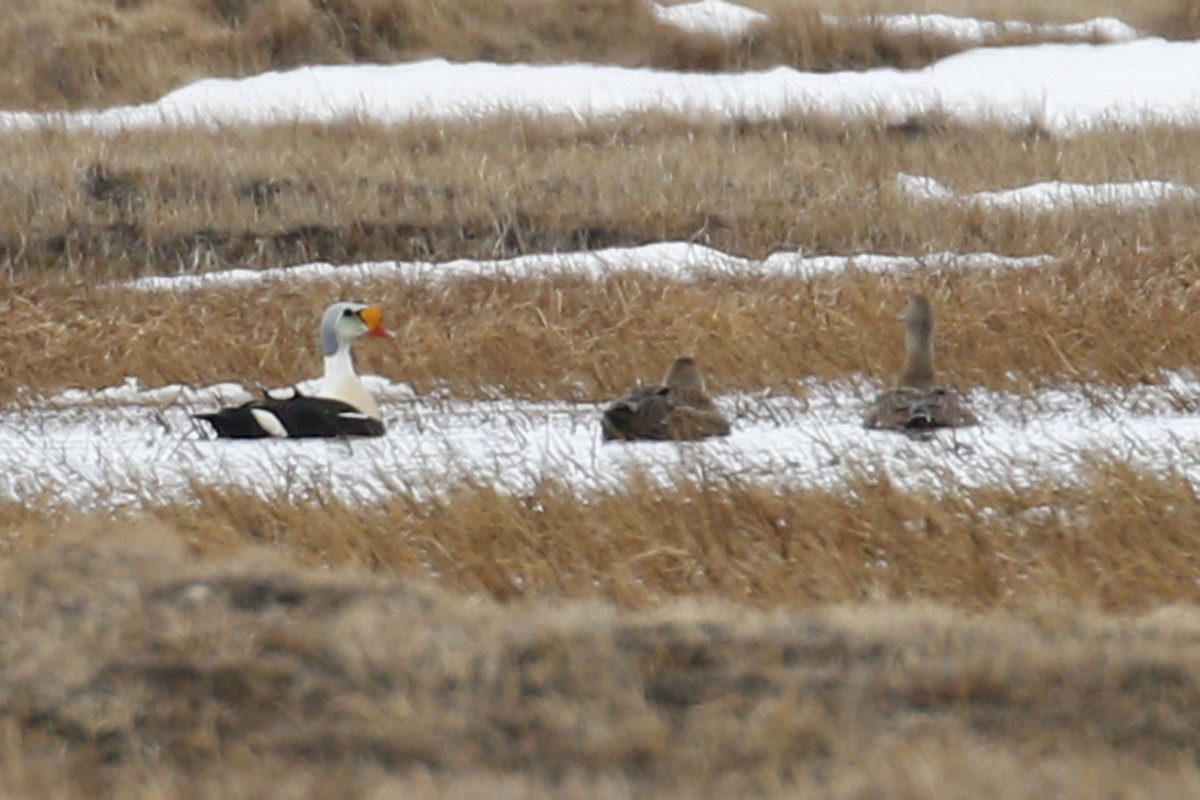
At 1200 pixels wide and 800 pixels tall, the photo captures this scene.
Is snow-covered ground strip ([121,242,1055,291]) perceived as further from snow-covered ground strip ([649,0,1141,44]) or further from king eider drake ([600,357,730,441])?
snow-covered ground strip ([649,0,1141,44])

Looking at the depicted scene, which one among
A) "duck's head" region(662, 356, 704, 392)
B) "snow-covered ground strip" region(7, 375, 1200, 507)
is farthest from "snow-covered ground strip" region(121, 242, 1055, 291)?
"duck's head" region(662, 356, 704, 392)

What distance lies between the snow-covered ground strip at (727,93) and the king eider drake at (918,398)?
394 inches

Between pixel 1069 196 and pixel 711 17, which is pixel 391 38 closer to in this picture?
pixel 711 17

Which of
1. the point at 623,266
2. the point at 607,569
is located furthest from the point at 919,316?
the point at 623,266

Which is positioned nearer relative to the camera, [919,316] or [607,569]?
[607,569]

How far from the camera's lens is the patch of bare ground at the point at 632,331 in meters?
10.0

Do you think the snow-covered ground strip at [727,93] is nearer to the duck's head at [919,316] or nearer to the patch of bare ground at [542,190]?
the patch of bare ground at [542,190]

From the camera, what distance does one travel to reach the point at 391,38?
24.8m

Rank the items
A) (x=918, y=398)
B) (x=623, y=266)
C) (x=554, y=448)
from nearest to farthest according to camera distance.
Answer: (x=554, y=448) → (x=918, y=398) → (x=623, y=266)

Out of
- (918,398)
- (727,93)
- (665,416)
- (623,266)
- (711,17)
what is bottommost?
(623,266)

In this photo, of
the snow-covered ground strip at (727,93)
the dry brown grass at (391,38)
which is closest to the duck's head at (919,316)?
the snow-covered ground strip at (727,93)

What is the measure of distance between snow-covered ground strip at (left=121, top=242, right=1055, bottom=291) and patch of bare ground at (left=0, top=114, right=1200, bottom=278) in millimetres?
540

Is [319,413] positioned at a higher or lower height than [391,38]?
lower

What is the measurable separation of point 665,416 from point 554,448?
0.45 meters
